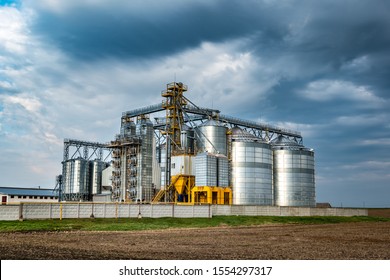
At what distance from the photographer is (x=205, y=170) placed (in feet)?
234

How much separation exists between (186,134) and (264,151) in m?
14.5

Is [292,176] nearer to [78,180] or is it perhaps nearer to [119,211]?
[78,180]

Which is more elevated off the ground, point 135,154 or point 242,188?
point 135,154

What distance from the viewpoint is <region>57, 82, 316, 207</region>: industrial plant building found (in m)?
74.1

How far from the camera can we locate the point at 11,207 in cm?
4544

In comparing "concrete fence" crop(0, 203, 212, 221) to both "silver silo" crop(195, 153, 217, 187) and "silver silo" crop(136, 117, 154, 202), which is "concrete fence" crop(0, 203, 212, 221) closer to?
"silver silo" crop(195, 153, 217, 187)

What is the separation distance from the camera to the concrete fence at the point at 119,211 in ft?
153

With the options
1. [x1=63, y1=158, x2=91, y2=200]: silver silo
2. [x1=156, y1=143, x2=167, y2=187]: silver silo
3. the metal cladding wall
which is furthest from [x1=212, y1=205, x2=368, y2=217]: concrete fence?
[x1=63, y1=158, x2=91, y2=200]: silver silo

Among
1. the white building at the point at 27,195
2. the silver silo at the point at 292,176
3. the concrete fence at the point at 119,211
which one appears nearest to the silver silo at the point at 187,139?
the concrete fence at the point at 119,211

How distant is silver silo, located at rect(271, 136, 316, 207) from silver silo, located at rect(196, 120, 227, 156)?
1464 cm

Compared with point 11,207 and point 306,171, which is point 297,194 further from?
point 11,207

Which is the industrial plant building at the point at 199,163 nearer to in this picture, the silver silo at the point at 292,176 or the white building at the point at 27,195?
the silver silo at the point at 292,176
